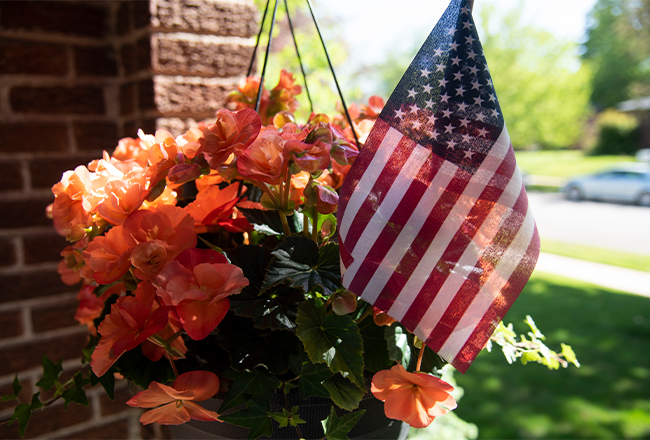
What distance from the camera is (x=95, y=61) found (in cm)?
106

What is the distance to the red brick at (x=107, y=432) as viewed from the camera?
107cm

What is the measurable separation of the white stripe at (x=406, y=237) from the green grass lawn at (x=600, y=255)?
6.38m

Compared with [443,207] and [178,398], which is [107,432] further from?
[443,207]

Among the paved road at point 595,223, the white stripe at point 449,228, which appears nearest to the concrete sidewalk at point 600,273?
the paved road at point 595,223

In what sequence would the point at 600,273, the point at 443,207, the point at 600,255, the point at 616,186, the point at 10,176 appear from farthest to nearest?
the point at 616,186 < the point at 600,255 < the point at 600,273 < the point at 10,176 < the point at 443,207

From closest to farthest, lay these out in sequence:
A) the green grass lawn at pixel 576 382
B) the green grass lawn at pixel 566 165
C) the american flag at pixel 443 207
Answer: the american flag at pixel 443 207, the green grass lawn at pixel 576 382, the green grass lawn at pixel 566 165

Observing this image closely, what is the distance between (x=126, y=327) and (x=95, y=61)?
33.9 inches

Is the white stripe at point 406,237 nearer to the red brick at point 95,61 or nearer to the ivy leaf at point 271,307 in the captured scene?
the ivy leaf at point 271,307

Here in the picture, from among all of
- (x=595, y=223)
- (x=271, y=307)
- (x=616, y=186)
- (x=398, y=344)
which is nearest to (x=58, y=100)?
(x=271, y=307)

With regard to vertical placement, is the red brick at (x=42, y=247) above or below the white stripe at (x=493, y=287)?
below

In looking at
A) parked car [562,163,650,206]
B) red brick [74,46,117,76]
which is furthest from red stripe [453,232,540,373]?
parked car [562,163,650,206]

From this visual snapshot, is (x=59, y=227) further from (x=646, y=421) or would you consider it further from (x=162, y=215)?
(x=646, y=421)

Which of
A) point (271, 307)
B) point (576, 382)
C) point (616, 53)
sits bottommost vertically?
point (576, 382)

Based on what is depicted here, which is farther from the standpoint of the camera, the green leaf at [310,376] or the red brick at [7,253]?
the red brick at [7,253]
